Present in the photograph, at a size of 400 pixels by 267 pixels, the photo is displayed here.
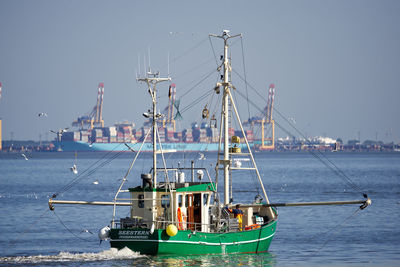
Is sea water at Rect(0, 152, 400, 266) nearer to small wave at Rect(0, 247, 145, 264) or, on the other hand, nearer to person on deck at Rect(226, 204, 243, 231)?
small wave at Rect(0, 247, 145, 264)

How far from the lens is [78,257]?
34344 mm

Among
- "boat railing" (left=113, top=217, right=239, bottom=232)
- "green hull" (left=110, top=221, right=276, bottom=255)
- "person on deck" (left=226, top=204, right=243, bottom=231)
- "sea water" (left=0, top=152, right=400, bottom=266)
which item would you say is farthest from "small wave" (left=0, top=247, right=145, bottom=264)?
"person on deck" (left=226, top=204, right=243, bottom=231)

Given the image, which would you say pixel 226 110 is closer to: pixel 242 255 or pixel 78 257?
pixel 242 255

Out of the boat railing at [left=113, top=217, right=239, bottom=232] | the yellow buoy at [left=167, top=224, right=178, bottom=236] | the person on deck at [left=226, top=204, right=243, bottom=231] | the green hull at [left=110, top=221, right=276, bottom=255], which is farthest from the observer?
the person on deck at [left=226, top=204, right=243, bottom=231]

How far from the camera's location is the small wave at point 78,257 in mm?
32406

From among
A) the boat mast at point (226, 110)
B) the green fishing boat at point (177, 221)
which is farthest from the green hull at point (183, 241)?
the boat mast at point (226, 110)

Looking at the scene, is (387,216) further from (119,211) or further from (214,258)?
(214,258)

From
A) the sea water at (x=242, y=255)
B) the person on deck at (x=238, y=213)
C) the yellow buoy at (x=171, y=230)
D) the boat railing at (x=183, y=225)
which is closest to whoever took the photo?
the yellow buoy at (x=171, y=230)

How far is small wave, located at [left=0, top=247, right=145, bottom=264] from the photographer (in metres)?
32.4

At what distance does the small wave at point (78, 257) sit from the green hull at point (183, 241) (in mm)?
271

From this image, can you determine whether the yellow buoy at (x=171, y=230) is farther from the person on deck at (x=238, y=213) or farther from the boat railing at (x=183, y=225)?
the person on deck at (x=238, y=213)

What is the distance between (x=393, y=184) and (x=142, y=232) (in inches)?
2804

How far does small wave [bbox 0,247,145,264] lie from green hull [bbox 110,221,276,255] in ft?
0.89

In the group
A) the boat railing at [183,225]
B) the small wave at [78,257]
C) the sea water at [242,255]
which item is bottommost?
the sea water at [242,255]
